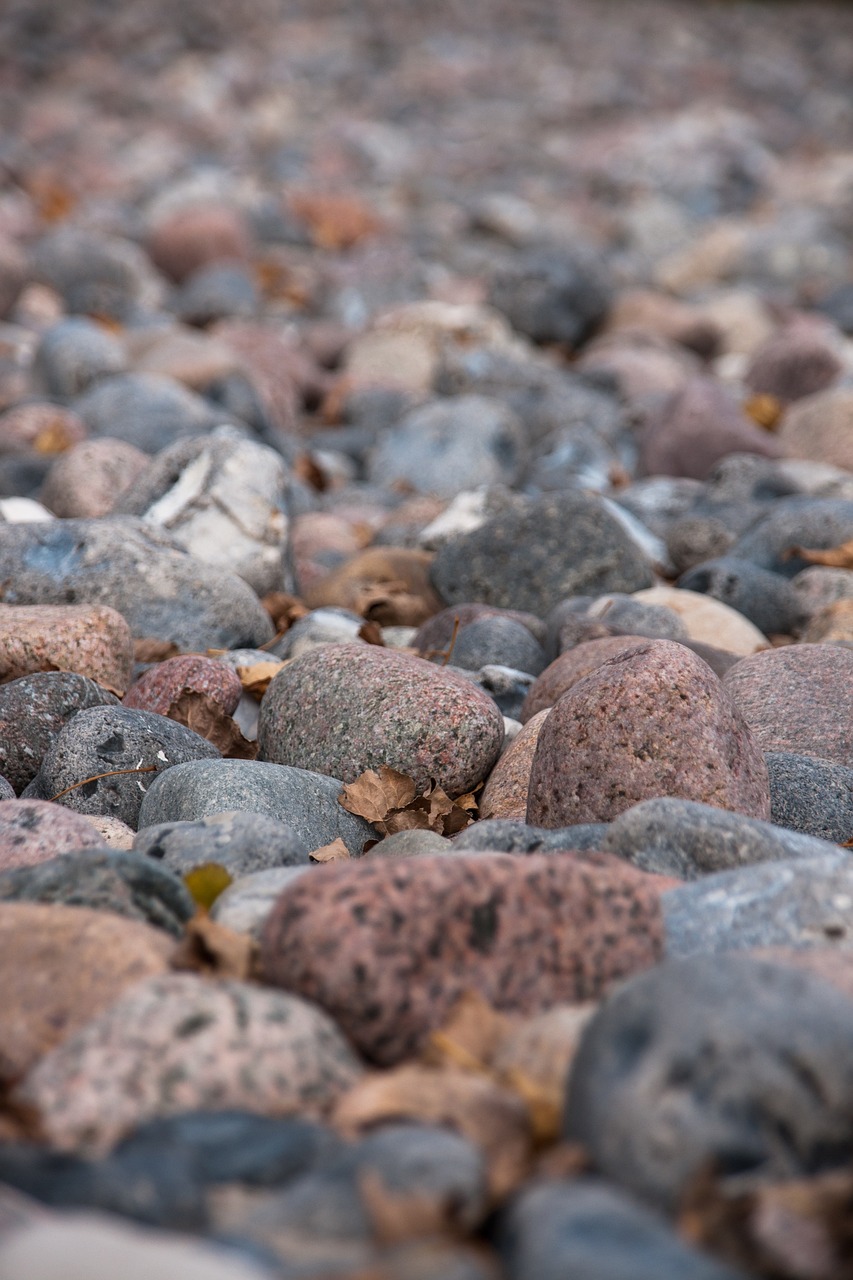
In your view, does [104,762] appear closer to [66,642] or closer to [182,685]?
[182,685]

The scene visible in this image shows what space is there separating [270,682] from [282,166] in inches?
490

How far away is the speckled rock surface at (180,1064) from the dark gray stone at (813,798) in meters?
1.71

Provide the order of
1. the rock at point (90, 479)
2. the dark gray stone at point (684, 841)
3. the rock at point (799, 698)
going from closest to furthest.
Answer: the dark gray stone at point (684, 841)
the rock at point (799, 698)
the rock at point (90, 479)

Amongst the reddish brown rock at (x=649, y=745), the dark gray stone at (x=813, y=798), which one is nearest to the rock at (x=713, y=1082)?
the reddish brown rock at (x=649, y=745)

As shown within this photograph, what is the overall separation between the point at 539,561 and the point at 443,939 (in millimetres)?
3024

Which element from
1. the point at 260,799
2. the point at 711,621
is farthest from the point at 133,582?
the point at 711,621

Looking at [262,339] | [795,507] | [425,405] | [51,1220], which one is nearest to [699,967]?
[51,1220]

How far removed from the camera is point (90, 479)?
529 cm

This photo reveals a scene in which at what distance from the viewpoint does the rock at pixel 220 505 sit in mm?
4914

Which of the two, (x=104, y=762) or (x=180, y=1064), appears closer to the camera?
(x=180, y=1064)

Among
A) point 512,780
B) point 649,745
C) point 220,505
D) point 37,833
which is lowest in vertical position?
point 220,505

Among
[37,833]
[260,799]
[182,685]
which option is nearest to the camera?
[37,833]

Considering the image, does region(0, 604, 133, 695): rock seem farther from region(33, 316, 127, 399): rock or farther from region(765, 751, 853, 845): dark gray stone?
region(33, 316, 127, 399): rock

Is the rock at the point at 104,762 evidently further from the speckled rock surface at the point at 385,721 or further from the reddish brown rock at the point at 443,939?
the reddish brown rock at the point at 443,939
